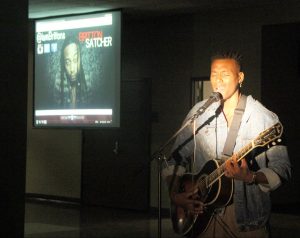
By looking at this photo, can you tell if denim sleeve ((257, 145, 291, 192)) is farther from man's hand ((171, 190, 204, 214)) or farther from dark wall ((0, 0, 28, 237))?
dark wall ((0, 0, 28, 237))

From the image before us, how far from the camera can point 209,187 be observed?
9.96 feet

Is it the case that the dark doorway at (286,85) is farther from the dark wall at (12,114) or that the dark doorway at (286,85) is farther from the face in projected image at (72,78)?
the dark wall at (12,114)

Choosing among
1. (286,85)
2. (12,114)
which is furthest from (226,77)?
(286,85)

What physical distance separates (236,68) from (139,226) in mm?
4834

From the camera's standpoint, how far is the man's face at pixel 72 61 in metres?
7.18

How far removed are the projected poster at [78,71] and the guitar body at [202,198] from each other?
12.2 ft

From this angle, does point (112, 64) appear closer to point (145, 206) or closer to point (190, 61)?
point (190, 61)

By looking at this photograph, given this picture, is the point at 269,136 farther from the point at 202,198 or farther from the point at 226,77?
the point at 202,198

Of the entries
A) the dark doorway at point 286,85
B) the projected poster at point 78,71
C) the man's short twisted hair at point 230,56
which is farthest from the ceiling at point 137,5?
the man's short twisted hair at point 230,56

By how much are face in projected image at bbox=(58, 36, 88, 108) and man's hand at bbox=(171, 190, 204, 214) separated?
13.3ft

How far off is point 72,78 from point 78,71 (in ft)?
0.35

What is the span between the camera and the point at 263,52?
790 cm

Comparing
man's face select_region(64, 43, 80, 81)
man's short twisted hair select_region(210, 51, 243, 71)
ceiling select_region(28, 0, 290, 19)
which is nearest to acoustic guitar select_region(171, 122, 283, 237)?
man's short twisted hair select_region(210, 51, 243, 71)

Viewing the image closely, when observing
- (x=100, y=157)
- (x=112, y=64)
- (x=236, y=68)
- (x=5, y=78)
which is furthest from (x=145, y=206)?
(x=236, y=68)
